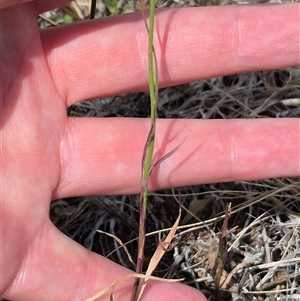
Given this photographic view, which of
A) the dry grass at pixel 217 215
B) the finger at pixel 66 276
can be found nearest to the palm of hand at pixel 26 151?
the finger at pixel 66 276

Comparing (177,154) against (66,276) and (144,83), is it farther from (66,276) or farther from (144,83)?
(66,276)

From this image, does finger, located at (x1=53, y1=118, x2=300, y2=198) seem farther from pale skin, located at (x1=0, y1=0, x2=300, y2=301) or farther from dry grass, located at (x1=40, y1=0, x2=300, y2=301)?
dry grass, located at (x1=40, y1=0, x2=300, y2=301)

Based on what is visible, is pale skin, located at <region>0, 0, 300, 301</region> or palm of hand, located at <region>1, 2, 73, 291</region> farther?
pale skin, located at <region>0, 0, 300, 301</region>

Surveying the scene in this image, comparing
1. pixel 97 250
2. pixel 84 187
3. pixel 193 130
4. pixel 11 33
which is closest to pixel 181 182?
pixel 193 130

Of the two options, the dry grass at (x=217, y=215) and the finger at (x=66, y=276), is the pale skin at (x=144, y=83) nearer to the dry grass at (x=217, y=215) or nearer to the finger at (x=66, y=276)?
the finger at (x=66, y=276)

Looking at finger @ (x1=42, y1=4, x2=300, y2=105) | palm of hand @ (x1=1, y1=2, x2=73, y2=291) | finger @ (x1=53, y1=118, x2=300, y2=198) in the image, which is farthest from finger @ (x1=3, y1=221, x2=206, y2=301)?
finger @ (x1=42, y1=4, x2=300, y2=105)

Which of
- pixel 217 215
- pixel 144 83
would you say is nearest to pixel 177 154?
pixel 144 83

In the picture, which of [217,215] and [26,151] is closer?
[26,151]
